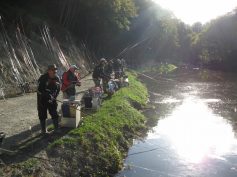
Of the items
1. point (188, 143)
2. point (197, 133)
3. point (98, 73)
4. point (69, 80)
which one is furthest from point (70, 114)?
point (197, 133)

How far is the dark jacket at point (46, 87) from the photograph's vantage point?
43.9 feet

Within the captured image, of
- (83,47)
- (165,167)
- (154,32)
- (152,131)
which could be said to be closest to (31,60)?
(152,131)

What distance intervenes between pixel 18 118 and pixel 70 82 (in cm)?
272

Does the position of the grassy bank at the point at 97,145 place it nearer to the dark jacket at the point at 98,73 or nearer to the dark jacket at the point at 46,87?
the dark jacket at the point at 46,87

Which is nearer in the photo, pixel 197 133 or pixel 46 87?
pixel 46 87

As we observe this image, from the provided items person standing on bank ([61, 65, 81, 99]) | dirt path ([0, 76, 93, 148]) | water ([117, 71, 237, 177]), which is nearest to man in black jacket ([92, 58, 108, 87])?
dirt path ([0, 76, 93, 148])

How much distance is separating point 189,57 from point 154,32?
28.1 meters

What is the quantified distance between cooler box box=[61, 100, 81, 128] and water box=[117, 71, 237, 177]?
257cm

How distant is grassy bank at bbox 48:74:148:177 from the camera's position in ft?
40.8

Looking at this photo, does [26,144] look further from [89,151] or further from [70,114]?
[70,114]

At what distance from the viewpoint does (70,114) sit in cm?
1491

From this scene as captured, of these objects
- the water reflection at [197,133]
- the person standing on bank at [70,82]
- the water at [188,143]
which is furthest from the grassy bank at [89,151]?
the water reflection at [197,133]

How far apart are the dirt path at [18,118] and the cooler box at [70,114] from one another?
3.65ft

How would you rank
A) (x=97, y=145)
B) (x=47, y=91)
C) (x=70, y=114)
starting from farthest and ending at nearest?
(x=70, y=114), (x=97, y=145), (x=47, y=91)
